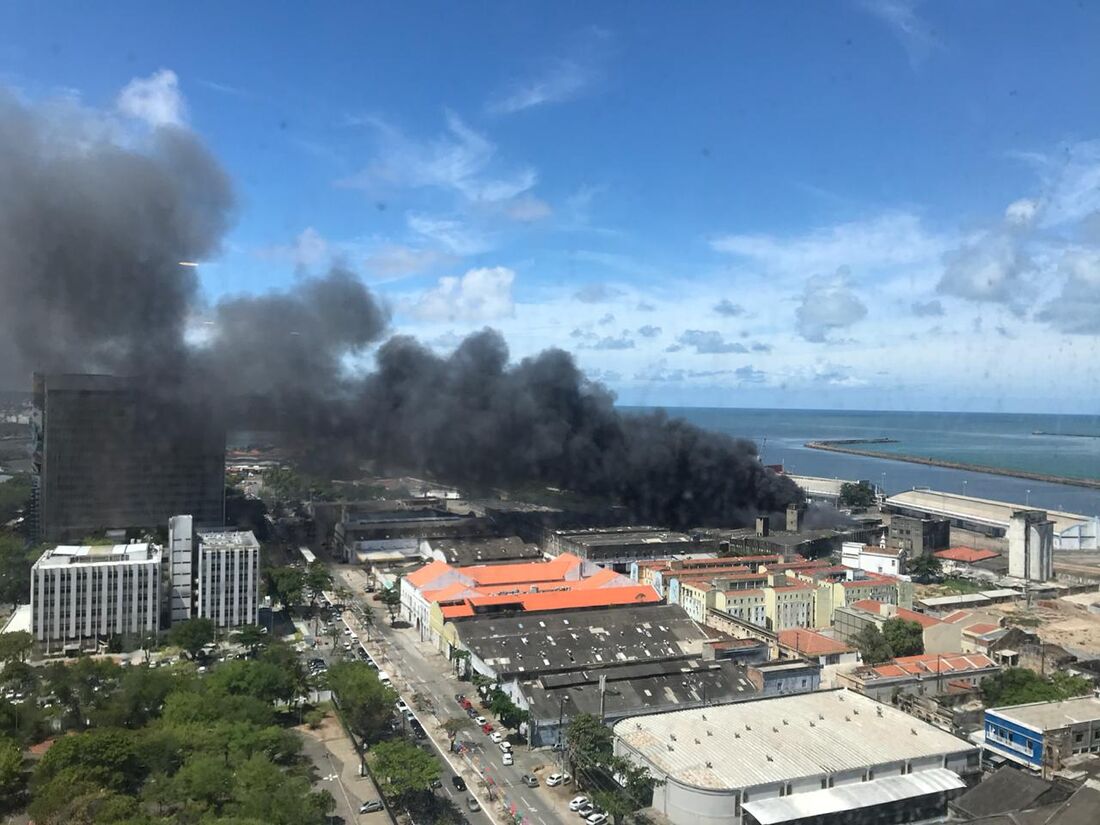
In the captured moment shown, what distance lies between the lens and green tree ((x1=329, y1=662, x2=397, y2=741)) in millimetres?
11781

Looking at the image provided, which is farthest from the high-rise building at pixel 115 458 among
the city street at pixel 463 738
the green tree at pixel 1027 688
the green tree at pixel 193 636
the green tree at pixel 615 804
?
the green tree at pixel 1027 688

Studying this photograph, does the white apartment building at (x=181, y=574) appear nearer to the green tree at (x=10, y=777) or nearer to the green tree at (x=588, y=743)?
the green tree at (x=10, y=777)

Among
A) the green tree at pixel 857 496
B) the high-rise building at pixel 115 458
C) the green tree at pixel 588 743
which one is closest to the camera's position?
Result: the green tree at pixel 588 743

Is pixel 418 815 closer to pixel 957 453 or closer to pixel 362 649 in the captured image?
pixel 362 649

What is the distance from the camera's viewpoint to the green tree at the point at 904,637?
52.3ft

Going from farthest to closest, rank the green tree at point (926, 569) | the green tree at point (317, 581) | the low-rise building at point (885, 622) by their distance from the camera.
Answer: the green tree at point (926, 569) → the green tree at point (317, 581) → the low-rise building at point (885, 622)

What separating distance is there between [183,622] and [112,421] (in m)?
12.0

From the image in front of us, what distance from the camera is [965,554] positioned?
2630 cm

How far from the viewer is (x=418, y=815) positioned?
31.9 ft

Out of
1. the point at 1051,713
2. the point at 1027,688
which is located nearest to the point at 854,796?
the point at 1051,713

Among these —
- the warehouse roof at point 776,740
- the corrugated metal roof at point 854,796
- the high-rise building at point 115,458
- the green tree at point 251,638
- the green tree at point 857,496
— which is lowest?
the corrugated metal roof at point 854,796

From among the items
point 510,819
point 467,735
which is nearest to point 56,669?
point 467,735

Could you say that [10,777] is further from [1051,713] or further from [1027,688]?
[1027,688]

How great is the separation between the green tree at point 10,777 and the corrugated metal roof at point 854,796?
836 centimetres
